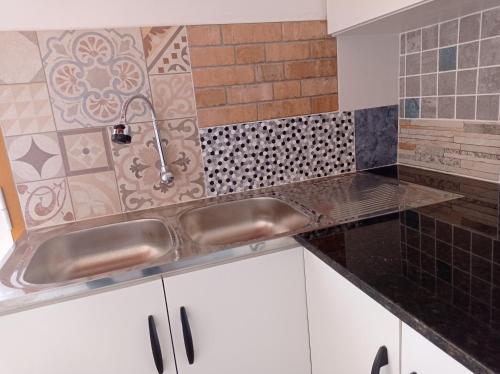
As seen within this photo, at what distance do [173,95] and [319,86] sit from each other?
24.2 inches

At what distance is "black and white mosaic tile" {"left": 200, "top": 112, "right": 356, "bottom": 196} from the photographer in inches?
55.7

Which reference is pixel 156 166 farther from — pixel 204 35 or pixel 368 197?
pixel 368 197

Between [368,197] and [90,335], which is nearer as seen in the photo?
[90,335]

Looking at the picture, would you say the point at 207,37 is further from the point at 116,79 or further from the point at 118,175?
the point at 118,175

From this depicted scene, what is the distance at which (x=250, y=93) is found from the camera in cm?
141

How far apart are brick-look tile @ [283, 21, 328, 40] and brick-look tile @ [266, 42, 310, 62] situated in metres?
0.03

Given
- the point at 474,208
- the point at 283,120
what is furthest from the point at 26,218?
the point at 474,208

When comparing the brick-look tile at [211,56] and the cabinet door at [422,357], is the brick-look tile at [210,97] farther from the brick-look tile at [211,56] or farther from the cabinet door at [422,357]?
the cabinet door at [422,357]

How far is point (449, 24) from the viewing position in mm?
1315

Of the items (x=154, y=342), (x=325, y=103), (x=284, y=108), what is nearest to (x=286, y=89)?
(x=284, y=108)

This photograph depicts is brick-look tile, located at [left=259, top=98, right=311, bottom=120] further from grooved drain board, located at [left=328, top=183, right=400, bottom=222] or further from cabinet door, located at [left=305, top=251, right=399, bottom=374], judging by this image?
cabinet door, located at [left=305, top=251, right=399, bottom=374]

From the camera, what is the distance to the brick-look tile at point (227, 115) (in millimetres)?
1370

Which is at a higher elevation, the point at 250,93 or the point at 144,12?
the point at 144,12

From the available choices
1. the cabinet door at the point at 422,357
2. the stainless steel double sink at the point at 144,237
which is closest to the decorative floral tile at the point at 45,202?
the stainless steel double sink at the point at 144,237
